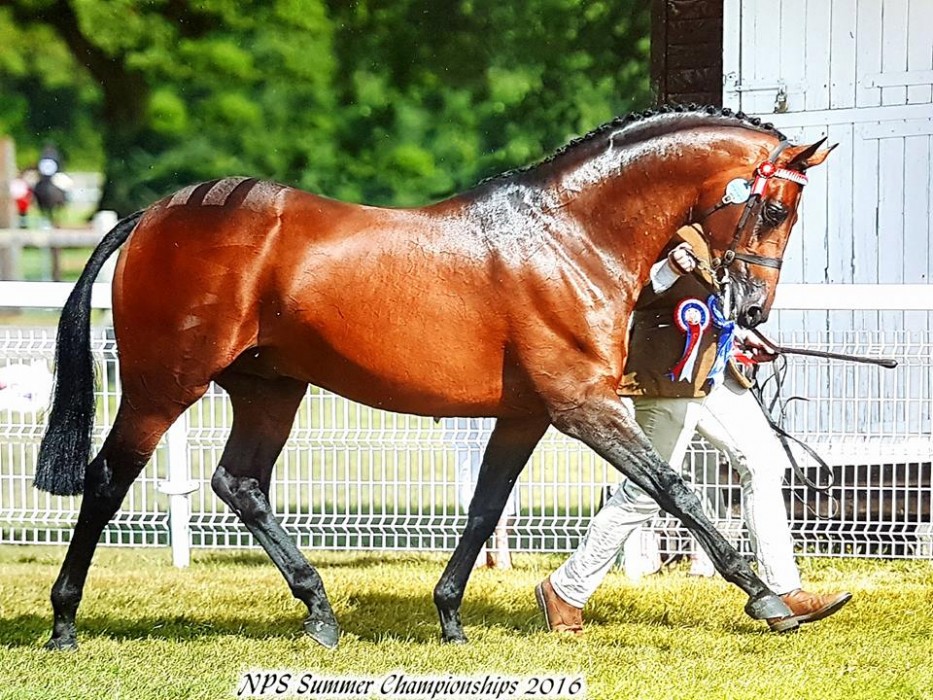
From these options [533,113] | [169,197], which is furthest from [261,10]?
[169,197]

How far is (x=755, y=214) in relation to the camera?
4.14 meters

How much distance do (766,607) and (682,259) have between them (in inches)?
45.5

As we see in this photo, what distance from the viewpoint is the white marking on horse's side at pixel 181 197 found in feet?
14.7

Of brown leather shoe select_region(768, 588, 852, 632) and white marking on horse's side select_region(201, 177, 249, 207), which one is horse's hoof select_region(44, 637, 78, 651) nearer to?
white marking on horse's side select_region(201, 177, 249, 207)

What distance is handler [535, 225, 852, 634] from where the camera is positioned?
4453mm

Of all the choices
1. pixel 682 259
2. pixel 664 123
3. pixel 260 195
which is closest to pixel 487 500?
pixel 682 259

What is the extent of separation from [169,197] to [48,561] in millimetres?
2733

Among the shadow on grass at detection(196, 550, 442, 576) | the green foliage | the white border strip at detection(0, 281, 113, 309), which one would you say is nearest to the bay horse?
the white border strip at detection(0, 281, 113, 309)

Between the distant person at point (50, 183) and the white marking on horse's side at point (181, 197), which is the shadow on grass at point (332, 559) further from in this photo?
the distant person at point (50, 183)

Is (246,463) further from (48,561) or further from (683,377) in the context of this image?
(48,561)

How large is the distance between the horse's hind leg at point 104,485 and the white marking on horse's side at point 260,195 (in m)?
0.65

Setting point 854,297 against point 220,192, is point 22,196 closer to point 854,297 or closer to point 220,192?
point 220,192

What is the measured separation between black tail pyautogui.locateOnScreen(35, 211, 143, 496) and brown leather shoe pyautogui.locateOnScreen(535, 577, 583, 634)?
5.53 feet

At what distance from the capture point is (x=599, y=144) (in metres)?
4.33
